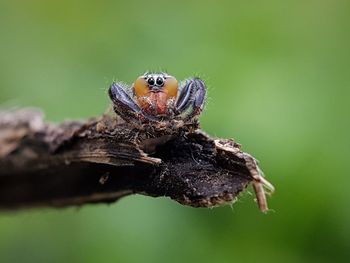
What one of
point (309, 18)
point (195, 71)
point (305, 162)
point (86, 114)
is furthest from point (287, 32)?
point (86, 114)

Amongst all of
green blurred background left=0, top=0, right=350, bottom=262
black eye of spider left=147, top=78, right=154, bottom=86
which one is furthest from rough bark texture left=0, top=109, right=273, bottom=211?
green blurred background left=0, top=0, right=350, bottom=262

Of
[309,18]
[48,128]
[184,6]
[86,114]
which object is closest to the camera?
[48,128]

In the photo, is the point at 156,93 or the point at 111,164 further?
the point at 111,164

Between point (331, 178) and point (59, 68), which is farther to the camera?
point (59, 68)

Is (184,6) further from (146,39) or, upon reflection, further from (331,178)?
(331,178)

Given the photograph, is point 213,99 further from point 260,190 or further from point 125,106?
point 260,190

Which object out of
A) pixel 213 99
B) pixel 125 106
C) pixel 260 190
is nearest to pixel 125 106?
pixel 125 106

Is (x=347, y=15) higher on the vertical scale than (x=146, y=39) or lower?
higher

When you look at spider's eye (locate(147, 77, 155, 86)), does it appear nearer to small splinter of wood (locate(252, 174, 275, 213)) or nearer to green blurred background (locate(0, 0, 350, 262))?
small splinter of wood (locate(252, 174, 275, 213))
